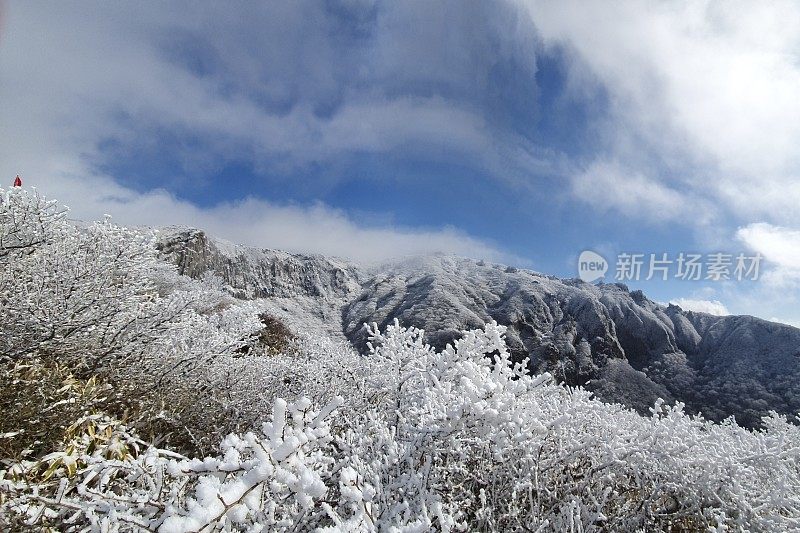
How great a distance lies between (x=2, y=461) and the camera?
111 inches

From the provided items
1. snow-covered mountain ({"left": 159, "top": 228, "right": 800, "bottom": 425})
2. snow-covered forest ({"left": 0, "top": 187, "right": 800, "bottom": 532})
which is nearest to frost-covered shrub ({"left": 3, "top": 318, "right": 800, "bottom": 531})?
snow-covered forest ({"left": 0, "top": 187, "right": 800, "bottom": 532})

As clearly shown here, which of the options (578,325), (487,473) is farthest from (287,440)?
(578,325)

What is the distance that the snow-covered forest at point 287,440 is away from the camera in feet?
5.26

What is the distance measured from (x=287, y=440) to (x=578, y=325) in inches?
2313

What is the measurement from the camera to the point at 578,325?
5488 cm

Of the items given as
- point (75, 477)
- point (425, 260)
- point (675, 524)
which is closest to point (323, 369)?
point (75, 477)

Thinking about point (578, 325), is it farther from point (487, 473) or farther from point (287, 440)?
point (287, 440)

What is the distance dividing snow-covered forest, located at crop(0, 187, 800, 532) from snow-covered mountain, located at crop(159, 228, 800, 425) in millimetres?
27037

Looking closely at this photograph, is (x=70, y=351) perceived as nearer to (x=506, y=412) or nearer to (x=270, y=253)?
(x=506, y=412)

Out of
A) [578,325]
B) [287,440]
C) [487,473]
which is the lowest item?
[487,473]

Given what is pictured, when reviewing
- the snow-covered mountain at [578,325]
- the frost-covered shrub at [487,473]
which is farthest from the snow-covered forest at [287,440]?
the snow-covered mountain at [578,325]

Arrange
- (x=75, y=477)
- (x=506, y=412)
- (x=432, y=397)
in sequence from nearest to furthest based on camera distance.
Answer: (x=75, y=477), (x=506, y=412), (x=432, y=397)

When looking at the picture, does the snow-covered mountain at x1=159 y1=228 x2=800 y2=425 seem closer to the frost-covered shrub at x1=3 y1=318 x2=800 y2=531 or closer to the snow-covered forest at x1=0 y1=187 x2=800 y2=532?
the snow-covered forest at x1=0 y1=187 x2=800 y2=532

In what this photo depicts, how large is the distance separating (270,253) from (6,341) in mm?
69457
